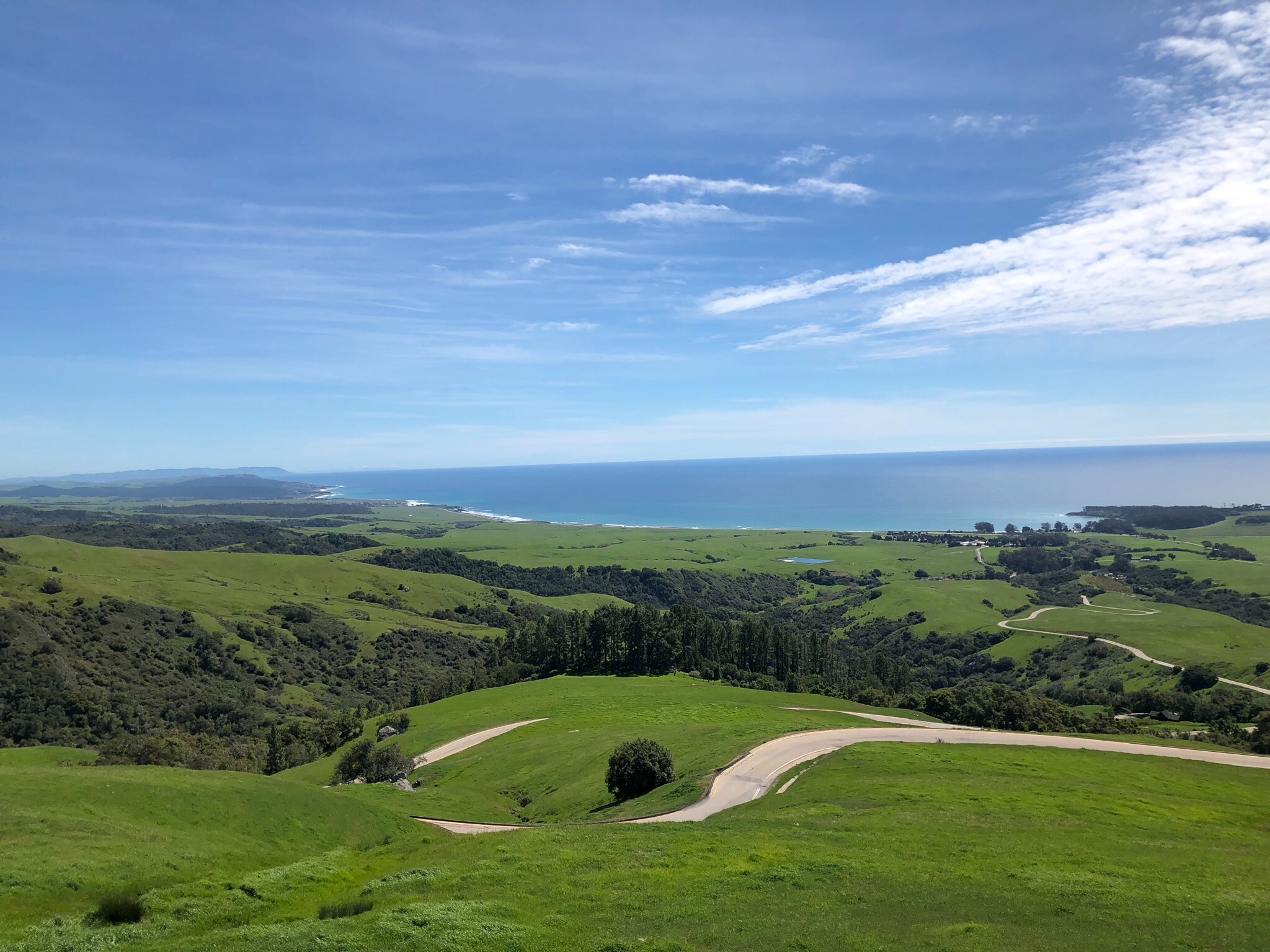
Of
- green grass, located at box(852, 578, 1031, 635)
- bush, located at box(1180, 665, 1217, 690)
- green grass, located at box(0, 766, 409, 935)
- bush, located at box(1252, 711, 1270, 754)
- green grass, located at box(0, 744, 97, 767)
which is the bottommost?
green grass, located at box(852, 578, 1031, 635)

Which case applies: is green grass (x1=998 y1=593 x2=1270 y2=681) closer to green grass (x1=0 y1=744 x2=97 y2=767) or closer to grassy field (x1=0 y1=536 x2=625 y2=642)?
grassy field (x1=0 y1=536 x2=625 y2=642)

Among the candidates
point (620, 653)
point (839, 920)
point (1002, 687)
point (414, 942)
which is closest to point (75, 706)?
point (620, 653)

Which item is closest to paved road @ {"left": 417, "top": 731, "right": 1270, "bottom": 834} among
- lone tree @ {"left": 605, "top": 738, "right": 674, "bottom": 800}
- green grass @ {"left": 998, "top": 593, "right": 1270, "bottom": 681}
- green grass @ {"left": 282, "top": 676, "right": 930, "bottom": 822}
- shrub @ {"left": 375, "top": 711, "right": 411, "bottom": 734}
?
green grass @ {"left": 282, "top": 676, "right": 930, "bottom": 822}

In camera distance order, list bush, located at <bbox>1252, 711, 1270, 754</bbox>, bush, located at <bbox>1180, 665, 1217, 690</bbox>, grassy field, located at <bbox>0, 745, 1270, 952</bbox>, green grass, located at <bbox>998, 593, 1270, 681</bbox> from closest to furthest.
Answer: grassy field, located at <bbox>0, 745, 1270, 952</bbox> < bush, located at <bbox>1252, 711, 1270, 754</bbox> < bush, located at <bbox>1180, 665, 1217, 690</bbox> < green grass, located at <bbox>998, 593, 1270, 681</bbox>

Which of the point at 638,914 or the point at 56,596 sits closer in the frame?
the point at 638,914

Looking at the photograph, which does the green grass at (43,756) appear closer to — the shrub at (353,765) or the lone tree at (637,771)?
the shrub at (353,765)

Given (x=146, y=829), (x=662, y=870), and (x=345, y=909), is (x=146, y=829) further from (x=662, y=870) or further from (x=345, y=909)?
Answer: (x=662, y=870)

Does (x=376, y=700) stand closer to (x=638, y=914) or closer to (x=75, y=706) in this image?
(x=75, y=706)
